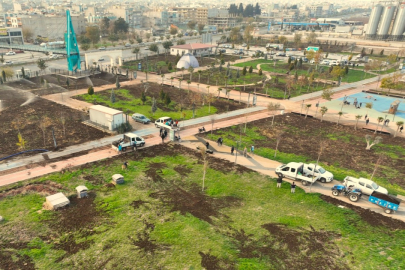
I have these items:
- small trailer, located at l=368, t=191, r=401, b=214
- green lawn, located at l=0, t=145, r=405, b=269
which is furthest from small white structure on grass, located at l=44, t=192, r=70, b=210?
small trailer, located at l=368, t=191, r=401, b=214

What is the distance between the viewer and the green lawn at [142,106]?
1686 inches

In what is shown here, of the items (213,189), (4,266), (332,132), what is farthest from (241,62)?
(4,266)

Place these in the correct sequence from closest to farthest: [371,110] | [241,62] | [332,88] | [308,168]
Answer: [308,168] < [371,110] < [332,88] < [241,62]

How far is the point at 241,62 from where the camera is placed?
287 feet

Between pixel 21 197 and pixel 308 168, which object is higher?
pixel 308 168

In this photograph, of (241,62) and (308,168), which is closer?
(308,168)

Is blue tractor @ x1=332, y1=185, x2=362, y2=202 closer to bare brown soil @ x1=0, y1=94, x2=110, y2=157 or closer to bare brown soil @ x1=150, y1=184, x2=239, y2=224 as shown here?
bare brown soil @ x1=150, y1=184, x2=239, y2=224

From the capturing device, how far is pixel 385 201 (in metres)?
21.6

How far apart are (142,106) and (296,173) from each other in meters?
28.1

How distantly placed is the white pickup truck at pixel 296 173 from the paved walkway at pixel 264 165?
1.40ft

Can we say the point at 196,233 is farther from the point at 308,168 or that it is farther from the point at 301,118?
the point at 301,118

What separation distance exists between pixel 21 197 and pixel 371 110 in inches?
2001

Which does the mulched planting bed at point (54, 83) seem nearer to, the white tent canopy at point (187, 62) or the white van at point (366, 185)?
the white tent canopy at point (187, 62)

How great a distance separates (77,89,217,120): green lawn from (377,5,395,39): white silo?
137 meters
